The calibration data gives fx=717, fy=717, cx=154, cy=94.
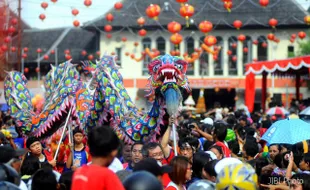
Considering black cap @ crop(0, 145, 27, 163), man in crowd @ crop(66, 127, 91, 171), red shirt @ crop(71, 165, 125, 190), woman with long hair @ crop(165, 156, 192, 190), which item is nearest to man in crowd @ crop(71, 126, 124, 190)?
red shirt @ crop(71, 165, 125, 190)

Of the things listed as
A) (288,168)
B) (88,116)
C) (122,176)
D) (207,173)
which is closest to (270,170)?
(288,168)

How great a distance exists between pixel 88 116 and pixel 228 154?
2.70m

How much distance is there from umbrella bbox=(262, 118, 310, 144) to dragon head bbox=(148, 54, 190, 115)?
1.21 metres

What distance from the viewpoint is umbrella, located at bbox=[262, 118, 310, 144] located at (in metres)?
8.64

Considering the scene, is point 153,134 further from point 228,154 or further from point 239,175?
point 239,175

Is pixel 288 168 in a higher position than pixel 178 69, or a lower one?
lower

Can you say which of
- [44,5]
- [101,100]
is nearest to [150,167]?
[101,100]

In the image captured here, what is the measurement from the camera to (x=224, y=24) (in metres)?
39.8

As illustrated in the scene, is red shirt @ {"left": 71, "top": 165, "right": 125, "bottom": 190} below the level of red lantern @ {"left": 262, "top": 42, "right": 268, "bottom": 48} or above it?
below

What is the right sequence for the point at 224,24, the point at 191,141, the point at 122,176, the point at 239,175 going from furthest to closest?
the point at 224,24 → the point at 191,141 → the point at 122,176 → the point at 239,175

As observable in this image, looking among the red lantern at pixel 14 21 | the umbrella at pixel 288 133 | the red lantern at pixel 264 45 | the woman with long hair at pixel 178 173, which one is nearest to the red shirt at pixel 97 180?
the woman with long hair at pixel 178 173

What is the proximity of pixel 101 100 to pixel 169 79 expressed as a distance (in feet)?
5.40

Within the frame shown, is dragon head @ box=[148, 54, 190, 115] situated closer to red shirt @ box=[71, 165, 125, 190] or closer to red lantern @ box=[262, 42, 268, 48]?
red shirt @ box=[71, 165, 125, 190]

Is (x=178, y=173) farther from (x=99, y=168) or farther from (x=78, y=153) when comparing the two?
(x=78, y=153)
